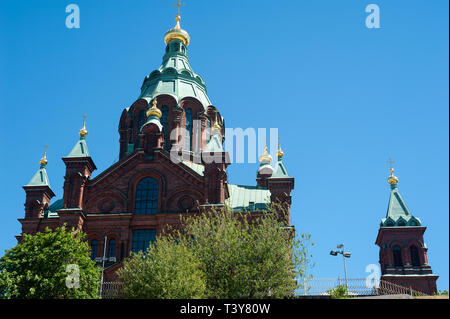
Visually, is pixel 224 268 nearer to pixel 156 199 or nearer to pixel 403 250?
pixel 156 199

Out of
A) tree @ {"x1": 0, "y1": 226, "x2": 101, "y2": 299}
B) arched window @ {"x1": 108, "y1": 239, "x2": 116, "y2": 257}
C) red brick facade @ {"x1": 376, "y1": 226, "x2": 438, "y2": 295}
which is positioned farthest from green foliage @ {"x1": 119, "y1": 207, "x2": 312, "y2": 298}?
red brick facade @ {"x1": 376, "y1": 226, "x2": 438, "y2": 295}

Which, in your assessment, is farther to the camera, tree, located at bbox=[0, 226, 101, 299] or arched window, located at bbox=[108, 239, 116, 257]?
arched window, located at bbox=[108, 239, 116, 257]

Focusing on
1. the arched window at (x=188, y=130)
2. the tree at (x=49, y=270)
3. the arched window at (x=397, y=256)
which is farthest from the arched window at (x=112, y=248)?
the arched window at (x=397, y=256)

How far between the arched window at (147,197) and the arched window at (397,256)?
22.1 metres

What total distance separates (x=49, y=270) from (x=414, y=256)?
106 ft

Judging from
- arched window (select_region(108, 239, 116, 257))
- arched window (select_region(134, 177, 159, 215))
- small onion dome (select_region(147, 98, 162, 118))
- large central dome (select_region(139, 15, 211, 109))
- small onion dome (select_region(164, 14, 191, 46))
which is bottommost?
arched window (select_region(108, 239, 116, 257))

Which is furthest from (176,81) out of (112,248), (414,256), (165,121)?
(414,256)

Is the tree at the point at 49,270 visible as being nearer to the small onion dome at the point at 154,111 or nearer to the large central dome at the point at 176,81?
the small onion dome at the point at 154,111

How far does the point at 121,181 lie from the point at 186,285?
779 inches

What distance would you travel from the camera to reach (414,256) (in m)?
50.9

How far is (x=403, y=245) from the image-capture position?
169 ft

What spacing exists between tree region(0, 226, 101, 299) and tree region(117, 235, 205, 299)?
3056 millimetres

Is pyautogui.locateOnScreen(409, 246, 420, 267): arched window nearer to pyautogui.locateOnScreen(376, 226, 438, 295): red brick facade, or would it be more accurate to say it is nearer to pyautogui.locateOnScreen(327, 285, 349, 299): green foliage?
pyautogui.locateOnScreen(376, 226, 438, 295): red brick facade

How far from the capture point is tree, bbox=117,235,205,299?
29.5 m
